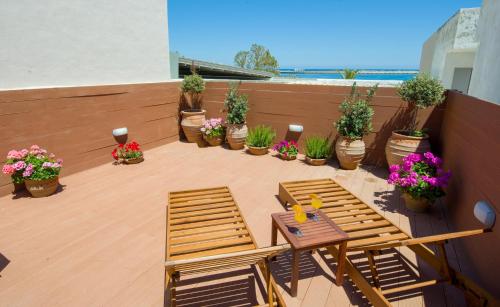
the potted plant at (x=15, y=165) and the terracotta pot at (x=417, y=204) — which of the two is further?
the potted plant at (x=15, y=165)

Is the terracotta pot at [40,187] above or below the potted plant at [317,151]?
below

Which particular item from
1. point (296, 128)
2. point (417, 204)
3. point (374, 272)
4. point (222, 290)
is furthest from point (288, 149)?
point (222, 290)

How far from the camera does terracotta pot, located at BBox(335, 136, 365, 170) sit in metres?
5.16

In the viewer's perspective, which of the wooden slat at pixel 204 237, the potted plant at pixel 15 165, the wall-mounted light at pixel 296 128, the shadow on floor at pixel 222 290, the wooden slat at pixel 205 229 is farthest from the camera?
the wall-mounted light at pixel 296 128

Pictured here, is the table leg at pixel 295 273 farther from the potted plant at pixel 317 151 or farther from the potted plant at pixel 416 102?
the potted plant at pixel 317 151

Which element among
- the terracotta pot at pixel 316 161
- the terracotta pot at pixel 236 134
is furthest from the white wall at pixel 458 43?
the terracotta pot at pixel 236 134

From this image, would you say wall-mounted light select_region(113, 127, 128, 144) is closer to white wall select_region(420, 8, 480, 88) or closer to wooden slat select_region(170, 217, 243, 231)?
wooden slat select_region(170, 217, 243, 231)

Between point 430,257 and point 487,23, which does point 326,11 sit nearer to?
point 487,23

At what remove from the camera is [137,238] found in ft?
10.1

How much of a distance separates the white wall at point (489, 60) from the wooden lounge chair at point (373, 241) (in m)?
3.13

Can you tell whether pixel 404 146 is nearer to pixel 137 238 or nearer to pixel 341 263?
pixel 341 263

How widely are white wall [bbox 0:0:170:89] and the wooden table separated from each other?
5234mm

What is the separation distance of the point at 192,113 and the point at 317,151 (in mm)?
3238

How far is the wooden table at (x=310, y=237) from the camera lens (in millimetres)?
2121
